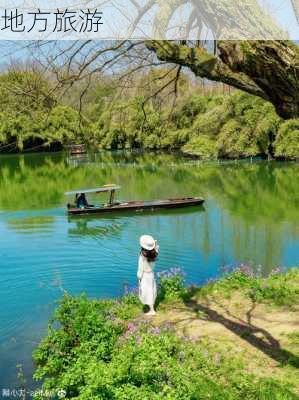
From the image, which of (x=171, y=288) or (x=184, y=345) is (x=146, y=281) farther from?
(x=184, y=345)

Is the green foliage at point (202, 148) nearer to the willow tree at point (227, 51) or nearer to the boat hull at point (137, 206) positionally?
the boat hull at point (137, 206)

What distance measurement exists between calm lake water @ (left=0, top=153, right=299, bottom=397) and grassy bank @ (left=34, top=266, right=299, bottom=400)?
1129mm

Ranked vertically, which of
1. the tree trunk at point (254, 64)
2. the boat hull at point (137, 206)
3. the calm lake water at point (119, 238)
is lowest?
the calm lake water at point (119, 238)

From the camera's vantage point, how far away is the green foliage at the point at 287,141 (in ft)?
105

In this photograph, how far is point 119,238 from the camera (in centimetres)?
1603

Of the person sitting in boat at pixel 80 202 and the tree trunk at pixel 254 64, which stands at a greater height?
the tree trunk at pixel 254 64

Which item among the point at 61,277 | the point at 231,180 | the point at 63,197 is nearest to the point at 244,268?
the point at 61,277

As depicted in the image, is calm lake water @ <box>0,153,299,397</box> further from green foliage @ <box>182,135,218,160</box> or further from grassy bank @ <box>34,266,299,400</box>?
green foliage @ <box>182,135,218,160</box>

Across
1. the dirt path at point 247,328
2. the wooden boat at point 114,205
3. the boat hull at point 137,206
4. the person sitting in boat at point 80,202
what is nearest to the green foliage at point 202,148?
the boat hull at point 137,206

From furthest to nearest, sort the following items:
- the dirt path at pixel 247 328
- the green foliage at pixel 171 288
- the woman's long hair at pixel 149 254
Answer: the green foliage at pixel 171 288
the woman's long hair at pixel 149 254
the dirt path at pixel 247 328

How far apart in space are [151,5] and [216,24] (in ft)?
1.84

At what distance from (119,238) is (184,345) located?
10.2 metres

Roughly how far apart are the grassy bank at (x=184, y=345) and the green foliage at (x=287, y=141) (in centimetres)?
2422

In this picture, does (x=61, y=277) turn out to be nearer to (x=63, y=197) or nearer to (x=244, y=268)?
(x=244, y=268)
